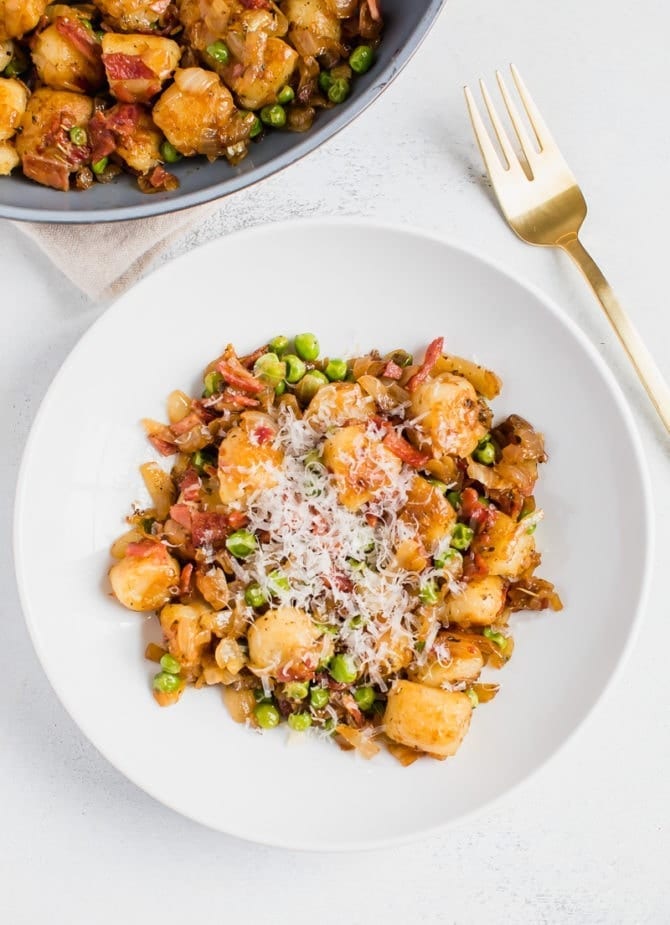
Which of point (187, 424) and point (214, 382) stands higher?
point (214, 382)

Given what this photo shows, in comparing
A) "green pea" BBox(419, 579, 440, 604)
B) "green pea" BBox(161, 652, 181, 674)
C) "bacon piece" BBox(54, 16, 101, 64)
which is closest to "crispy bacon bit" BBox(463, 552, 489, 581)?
"green pea" BBox(419, 579, 440, 604)

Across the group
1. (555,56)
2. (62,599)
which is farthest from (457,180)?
(62,599)

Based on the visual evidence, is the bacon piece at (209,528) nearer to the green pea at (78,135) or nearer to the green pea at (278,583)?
the green pea at (278,583)

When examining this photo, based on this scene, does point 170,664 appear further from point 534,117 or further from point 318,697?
point 534,117

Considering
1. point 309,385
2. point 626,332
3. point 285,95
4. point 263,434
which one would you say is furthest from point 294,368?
point 626,332

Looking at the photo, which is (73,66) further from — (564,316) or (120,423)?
(564,316)

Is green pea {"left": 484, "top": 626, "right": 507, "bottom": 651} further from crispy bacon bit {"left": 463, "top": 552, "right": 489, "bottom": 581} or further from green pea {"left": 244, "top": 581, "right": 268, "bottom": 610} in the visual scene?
green pea {"left": 244, "top": 581, "right": 268, "bottom": 610}

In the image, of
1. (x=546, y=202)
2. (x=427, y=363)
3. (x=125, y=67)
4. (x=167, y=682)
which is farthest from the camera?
(x=546, y=202)
